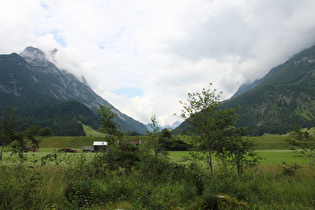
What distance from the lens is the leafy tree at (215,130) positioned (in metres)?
9.14

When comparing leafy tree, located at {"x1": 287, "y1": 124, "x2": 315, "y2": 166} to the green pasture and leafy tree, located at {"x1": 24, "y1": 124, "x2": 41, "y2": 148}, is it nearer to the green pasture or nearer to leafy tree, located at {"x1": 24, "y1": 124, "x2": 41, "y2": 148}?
the green pasture

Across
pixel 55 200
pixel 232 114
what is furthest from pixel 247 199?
pixel 55 200

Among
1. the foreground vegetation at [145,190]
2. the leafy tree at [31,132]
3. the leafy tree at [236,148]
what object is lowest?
the foreground vegetation at [145,190]

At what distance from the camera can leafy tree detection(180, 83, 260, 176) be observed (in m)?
9.14

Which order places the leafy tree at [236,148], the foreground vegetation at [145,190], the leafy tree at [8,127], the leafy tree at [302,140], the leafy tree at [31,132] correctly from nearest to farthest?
the foreground vegetation at [145,190]
the leafy tree at [236,148]
the leafy tree at [31,132]
the leafy tree at [8,127]
the leafy tree at [302,140]

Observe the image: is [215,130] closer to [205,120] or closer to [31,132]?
[205,120]

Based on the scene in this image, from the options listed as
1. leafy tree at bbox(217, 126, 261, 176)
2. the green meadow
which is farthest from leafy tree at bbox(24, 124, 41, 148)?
leafy tree at bbox(217, 126, 261, 176)

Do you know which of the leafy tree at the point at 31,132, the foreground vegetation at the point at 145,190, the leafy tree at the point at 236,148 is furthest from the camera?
the leafy tree at the point at 31,132

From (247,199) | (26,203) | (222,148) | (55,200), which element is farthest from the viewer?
(222,148)

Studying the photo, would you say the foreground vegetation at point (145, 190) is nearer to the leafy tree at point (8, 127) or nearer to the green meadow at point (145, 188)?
the green meadow at point (145, 188)

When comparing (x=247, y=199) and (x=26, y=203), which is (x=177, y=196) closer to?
(x=247, y=199)

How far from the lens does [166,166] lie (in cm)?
1080

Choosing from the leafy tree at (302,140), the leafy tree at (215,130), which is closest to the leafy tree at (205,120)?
the leafy tree at (215,130)

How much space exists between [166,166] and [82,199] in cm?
557
